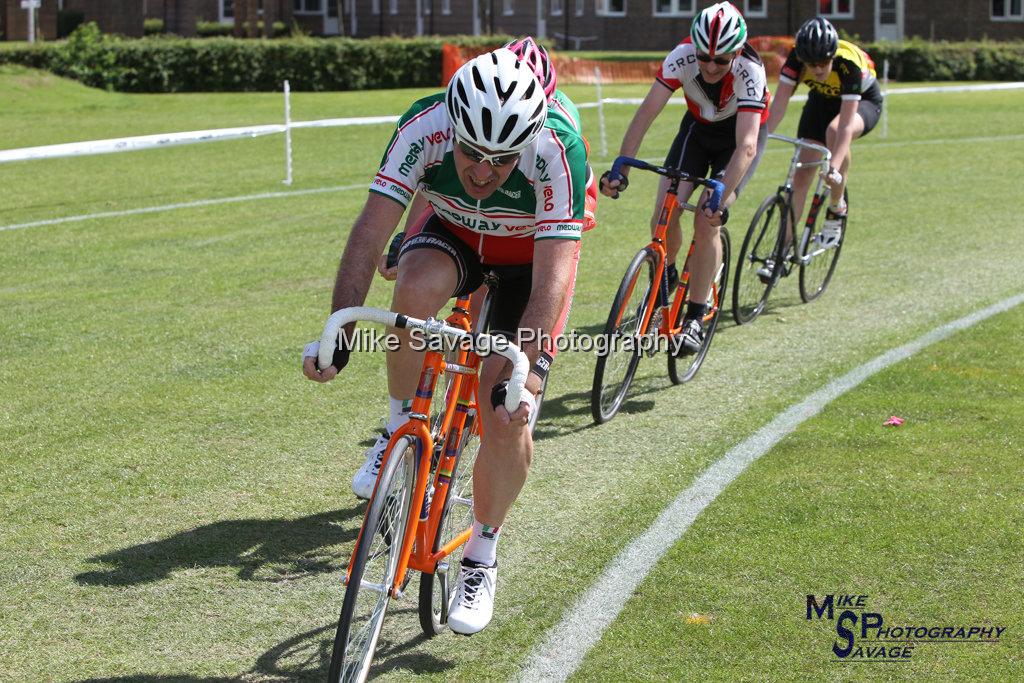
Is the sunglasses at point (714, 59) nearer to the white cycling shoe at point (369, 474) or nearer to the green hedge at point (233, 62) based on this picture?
the white cycling shoe at point (369, 474)

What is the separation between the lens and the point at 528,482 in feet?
20.9

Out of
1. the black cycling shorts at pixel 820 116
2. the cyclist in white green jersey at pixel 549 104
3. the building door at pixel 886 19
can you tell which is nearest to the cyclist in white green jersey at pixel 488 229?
the cyclist in white green jersey at pixel 549 104

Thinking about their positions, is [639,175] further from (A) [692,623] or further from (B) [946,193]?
(A) [692,623]

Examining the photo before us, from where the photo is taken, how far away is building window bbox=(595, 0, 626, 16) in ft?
197

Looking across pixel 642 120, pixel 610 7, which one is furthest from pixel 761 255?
pixel 610 7

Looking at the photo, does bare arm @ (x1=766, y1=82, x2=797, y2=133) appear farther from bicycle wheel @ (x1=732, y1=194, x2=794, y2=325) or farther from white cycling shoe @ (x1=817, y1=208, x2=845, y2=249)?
white cycling shoe @ (x1=817, y1=208, x2=845, y2=249)

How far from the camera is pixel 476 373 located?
4.56 m

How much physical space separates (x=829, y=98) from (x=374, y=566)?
8022mm

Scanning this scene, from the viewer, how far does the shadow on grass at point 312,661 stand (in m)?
4.28

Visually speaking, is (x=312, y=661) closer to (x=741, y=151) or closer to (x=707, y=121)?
(x=741, y=151)

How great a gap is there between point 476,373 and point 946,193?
13.6m

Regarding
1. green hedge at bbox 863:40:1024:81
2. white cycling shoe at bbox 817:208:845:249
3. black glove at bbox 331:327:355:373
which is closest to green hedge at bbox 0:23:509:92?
green hedge at bbox 863:40:1024:81

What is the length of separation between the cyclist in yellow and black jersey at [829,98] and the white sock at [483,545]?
20.2ft

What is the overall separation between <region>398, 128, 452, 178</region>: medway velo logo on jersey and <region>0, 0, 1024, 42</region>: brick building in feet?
174
